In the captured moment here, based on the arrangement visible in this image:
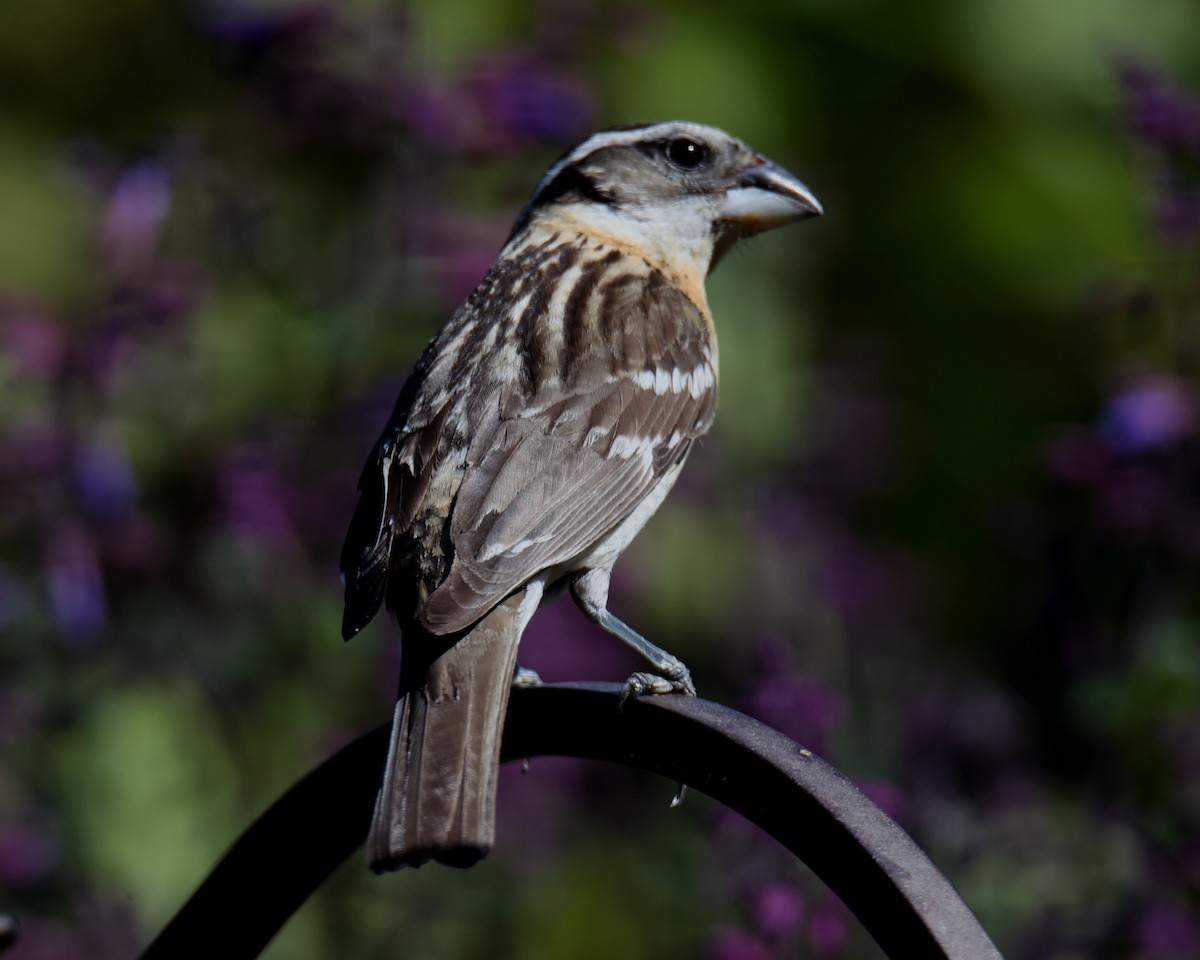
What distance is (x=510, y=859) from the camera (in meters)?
3.84

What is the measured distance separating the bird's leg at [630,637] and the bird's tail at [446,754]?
187mm

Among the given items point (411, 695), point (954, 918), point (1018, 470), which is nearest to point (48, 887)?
point (411, 695)

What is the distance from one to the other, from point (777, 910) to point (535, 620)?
1.50 m

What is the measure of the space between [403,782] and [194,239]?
2.39 meters

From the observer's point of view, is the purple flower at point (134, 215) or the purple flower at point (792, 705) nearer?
the purple flower at point (792, 705)

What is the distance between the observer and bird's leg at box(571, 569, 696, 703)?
7.89 ft

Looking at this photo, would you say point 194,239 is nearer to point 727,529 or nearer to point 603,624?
point 727,529

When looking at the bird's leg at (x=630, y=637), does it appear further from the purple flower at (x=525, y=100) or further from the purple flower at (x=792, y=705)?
the purple flower at (x=525, y=100)

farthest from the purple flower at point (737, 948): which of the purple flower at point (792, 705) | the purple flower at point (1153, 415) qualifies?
the purple flower at point (1153, 415)

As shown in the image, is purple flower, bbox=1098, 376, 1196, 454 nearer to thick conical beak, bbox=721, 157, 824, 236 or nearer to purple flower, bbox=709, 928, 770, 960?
thick conical beak, bbox=721, 157, 824, 236

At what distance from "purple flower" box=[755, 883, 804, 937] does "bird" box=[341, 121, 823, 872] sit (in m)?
0.31

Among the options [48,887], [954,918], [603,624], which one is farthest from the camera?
[48,887]

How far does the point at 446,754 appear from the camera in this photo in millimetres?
2174

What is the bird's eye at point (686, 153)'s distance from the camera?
346 centimetres
